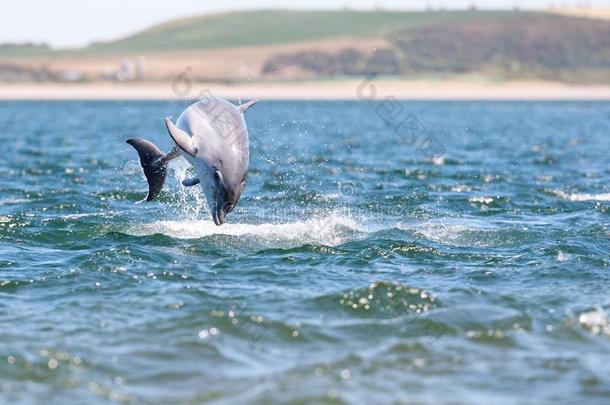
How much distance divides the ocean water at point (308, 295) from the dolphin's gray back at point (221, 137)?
1.66 m

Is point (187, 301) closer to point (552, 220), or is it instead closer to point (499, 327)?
point (499, 327)

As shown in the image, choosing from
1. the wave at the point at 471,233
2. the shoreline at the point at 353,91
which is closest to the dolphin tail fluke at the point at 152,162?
the wave at the point at 471,233

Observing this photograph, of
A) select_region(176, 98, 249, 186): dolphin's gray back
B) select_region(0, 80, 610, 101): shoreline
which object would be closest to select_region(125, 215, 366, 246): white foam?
select_region(176, 98, 249, 186): dolphin's gray back

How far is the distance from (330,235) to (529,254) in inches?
160

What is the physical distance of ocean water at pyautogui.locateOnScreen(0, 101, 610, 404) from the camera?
11922 millimetres

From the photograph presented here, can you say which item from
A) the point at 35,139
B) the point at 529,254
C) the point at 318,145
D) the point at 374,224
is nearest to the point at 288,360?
the point at 529,254

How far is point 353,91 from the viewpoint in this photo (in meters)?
178

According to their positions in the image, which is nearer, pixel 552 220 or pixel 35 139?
pixel 552 220

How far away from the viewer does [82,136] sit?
59.6 metres

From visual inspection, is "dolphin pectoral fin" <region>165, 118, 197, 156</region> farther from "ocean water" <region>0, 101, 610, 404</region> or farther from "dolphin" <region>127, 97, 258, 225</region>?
"ocean water" <region>0, 101, 610, 404</region>

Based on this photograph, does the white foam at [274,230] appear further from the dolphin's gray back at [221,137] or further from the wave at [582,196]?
the wave at [582,196]

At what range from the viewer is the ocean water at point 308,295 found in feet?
39.1

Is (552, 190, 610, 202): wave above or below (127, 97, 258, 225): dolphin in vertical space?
below

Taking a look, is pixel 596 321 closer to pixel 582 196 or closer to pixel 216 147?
pixel 216 147
